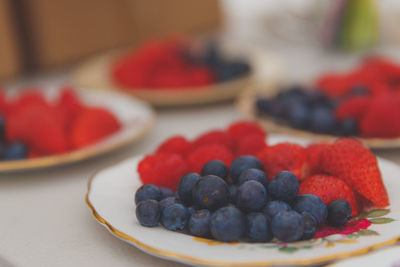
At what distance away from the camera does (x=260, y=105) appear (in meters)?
1.02

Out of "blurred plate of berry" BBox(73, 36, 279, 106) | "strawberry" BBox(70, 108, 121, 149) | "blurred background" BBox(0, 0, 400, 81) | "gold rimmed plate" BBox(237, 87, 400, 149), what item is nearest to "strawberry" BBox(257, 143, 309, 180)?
"gold rimmed plate" BBox(237, 87, 400, 149)

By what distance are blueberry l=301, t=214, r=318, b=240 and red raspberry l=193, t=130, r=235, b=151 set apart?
0.69ft

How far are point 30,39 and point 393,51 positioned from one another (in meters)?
1.09

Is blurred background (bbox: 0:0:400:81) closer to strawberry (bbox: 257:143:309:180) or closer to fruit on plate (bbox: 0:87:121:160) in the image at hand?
fruit on plate (bbox: 0:87:121:160)

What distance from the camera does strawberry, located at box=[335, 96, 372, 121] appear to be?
2.91 ft

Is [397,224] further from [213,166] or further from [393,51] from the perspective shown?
[393,51]

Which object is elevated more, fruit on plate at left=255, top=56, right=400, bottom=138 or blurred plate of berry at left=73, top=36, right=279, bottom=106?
blurred plate of berry at left=73, top=36, right=279, bottom=106

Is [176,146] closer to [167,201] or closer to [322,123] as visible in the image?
[167,201]

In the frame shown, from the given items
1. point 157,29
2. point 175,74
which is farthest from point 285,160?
point 157,29

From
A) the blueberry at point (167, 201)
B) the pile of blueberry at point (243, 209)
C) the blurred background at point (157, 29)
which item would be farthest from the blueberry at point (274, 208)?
the blurred background at point (157, 29)

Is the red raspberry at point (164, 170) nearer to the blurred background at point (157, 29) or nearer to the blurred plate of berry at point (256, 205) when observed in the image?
the blurred plate of berry at point (256, 205)

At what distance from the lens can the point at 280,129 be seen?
931 mm

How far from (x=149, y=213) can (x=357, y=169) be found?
24 cm

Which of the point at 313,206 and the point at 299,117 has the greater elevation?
the point at 299,117
